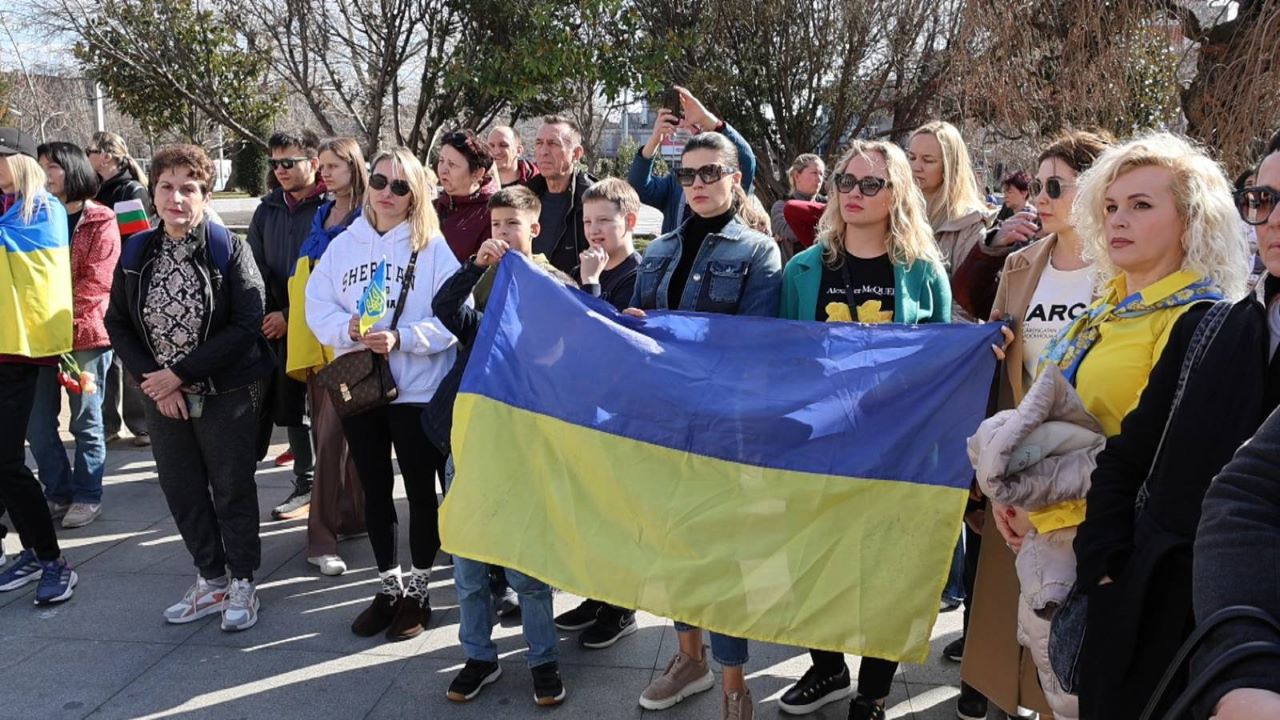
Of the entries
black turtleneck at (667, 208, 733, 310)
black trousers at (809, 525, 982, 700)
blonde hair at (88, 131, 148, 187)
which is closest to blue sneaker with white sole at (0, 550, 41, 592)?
blonde hair at (88, 131, 148, 187)

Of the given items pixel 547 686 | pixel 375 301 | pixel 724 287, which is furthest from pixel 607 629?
pixel 375 301

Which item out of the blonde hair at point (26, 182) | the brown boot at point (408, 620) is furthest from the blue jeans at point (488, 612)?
the blonde hair at point (26, 182)

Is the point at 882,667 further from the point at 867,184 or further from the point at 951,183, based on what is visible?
the point at 951,183

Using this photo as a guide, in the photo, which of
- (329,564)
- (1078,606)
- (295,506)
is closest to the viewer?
(1078,606)

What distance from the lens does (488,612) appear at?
388 centimetres

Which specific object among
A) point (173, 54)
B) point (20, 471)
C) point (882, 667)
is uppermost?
point (173, 54)

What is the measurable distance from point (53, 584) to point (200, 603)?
2.68 ft

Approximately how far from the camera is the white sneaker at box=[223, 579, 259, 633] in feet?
14.5

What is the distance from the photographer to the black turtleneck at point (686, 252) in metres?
3.84

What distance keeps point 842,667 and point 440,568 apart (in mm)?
2304

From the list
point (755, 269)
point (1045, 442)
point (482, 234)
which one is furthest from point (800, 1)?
point (1045, 442)

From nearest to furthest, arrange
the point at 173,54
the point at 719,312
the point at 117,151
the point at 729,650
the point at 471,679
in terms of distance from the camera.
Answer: the point at 729,650 → the point at 719,312 → the point at 471,679 → the point at 117,151 → the point at 173,54

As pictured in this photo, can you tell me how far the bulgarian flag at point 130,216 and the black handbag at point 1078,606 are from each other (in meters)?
6.30

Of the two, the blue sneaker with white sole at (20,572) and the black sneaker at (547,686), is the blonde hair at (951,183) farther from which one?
the blue sneaker with white sole at (20,572)
